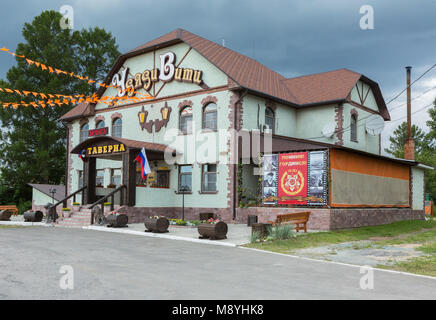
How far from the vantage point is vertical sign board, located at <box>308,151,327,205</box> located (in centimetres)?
1831

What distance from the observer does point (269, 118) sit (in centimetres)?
2539

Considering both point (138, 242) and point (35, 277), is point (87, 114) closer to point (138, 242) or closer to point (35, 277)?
point (138, 242)

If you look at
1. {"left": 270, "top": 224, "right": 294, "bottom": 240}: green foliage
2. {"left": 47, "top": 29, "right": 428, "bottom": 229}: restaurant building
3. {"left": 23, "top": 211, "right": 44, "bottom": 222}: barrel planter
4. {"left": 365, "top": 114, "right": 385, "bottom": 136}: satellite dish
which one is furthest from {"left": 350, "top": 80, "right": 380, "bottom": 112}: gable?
{"left": 23, "top": 211, "right": 44, "bottom": 222}: barrel planter

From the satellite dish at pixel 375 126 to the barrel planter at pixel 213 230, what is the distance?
16367 mm

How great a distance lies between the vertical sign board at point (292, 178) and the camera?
19016mm

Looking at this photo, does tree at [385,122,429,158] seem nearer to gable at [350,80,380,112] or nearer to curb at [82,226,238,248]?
gable at [350,80,380,112]

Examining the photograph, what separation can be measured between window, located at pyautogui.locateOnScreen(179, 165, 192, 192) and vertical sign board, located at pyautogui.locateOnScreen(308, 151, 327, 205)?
26.4 ft

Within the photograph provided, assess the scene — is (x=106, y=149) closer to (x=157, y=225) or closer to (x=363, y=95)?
(x=157, y=225)

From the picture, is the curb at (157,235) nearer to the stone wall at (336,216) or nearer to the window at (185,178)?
the stone wall at (336,216)

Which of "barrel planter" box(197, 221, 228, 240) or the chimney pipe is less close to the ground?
the chimney pipe

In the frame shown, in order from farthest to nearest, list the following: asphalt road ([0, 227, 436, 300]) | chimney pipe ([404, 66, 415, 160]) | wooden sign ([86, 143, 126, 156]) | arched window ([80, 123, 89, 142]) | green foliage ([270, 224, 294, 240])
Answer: arched window ([80, 123, 89, 142]) → chimney pipe ([404, 66, 415, 160]) → wooden sign ([86, 143, 126, 156]) → green foliage ([270, 224, 294, 240]) → asphalt road ([0, 227, 436, 300])

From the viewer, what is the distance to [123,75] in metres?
28.6

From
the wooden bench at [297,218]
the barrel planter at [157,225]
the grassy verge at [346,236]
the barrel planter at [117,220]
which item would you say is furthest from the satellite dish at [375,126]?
the barrel planter at [117,220]
